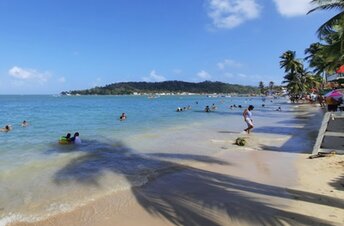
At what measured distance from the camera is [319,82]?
79.9 metres

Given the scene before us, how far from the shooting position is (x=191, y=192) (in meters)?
8.06

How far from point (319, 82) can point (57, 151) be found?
7779 cm

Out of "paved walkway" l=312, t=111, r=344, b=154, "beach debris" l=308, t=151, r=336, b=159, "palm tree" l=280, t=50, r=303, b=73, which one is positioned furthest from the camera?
"palm tree" l=280, t=50, r=303, b=73

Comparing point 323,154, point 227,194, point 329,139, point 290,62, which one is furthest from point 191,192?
point 290,62

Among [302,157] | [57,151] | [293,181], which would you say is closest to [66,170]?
[57,151]

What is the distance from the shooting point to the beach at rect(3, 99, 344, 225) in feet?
20.8

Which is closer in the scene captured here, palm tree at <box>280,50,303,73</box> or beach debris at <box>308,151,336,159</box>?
beach debris at <box>308,151,336,159</box>

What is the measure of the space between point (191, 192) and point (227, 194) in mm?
890

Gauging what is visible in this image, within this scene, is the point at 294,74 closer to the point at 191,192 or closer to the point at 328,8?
the point at 328,8

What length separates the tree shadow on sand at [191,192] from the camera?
6297 millimetres

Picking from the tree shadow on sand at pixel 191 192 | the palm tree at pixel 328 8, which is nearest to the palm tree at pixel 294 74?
the palm tree at pixel 328 8

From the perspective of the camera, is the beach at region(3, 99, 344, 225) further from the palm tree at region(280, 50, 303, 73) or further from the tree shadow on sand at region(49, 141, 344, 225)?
the palm tree at region(280, 50, 303, 73)

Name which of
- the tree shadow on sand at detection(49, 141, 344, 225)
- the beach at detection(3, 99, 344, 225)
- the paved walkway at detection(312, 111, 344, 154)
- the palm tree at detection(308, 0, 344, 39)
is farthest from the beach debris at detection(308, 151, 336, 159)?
the palm tree at detection(308, 0, 344, 39)

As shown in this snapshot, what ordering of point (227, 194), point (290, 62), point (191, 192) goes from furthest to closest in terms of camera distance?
point (290, 62), point (191, 192), point (227, 194)
